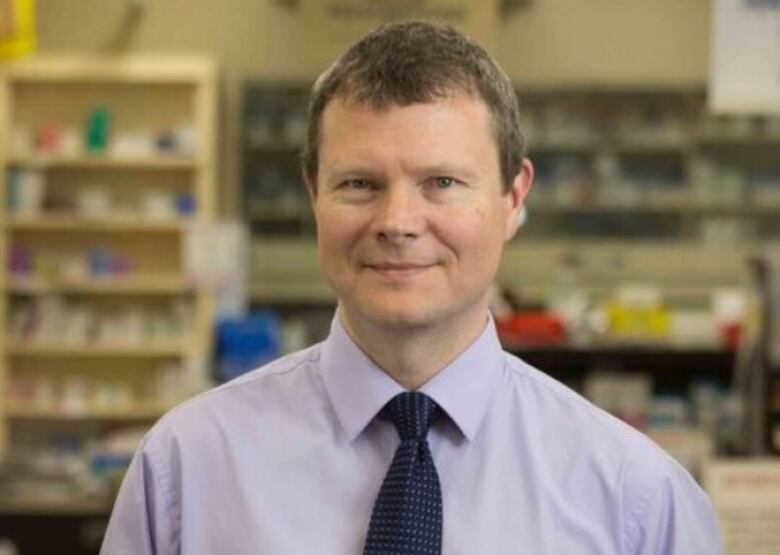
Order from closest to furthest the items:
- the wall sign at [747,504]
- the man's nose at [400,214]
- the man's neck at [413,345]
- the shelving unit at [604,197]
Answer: the man's nose at [400,214] < the man's neck at [413,345] < the wall sign at [747,504] < the shelving unit at [604,197]

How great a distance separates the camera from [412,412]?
5.63ft

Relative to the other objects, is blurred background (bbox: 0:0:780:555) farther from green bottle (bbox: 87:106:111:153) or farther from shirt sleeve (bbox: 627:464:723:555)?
shirt sleeve (bbox: 627:464:723:555)

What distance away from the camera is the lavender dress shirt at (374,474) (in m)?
1.68

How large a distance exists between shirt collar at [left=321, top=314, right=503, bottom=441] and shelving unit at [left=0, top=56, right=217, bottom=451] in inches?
279

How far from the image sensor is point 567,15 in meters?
9.36

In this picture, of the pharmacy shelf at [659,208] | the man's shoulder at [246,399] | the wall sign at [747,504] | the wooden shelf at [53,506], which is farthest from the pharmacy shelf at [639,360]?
the man's shoulder at [246,399]

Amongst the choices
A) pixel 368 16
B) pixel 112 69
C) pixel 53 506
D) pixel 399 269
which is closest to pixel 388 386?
pixel 399 269

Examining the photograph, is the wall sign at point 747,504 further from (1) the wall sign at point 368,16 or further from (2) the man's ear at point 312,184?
(1) the wall sign at point 368,16

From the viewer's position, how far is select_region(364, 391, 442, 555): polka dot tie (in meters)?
1.65

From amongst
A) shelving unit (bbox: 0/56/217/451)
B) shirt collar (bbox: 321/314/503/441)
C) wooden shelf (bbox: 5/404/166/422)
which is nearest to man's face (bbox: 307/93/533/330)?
shirt collar (bbox: 321/314/503/441)

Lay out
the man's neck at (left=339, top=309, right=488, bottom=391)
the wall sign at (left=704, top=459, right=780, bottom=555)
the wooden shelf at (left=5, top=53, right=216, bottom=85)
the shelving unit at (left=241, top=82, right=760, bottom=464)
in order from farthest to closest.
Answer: the shelving unit at (left=241, top=82, right=760, bottom=464)
the wooden shelf at (left=5, top=53, right=216, bottom=85)
the wall sign at (left=704, top=459, right=780, bottom=555)
the man's neck at (left=339, top=309, right=488, bottom=391)

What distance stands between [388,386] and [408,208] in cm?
25

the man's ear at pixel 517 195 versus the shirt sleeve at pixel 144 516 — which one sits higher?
the man's ear at pixel 517 195

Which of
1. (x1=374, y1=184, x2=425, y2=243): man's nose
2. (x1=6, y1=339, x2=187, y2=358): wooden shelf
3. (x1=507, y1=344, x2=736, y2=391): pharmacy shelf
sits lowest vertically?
(x1=6, y1=339, x2=187, y2=358): wooden shelf
